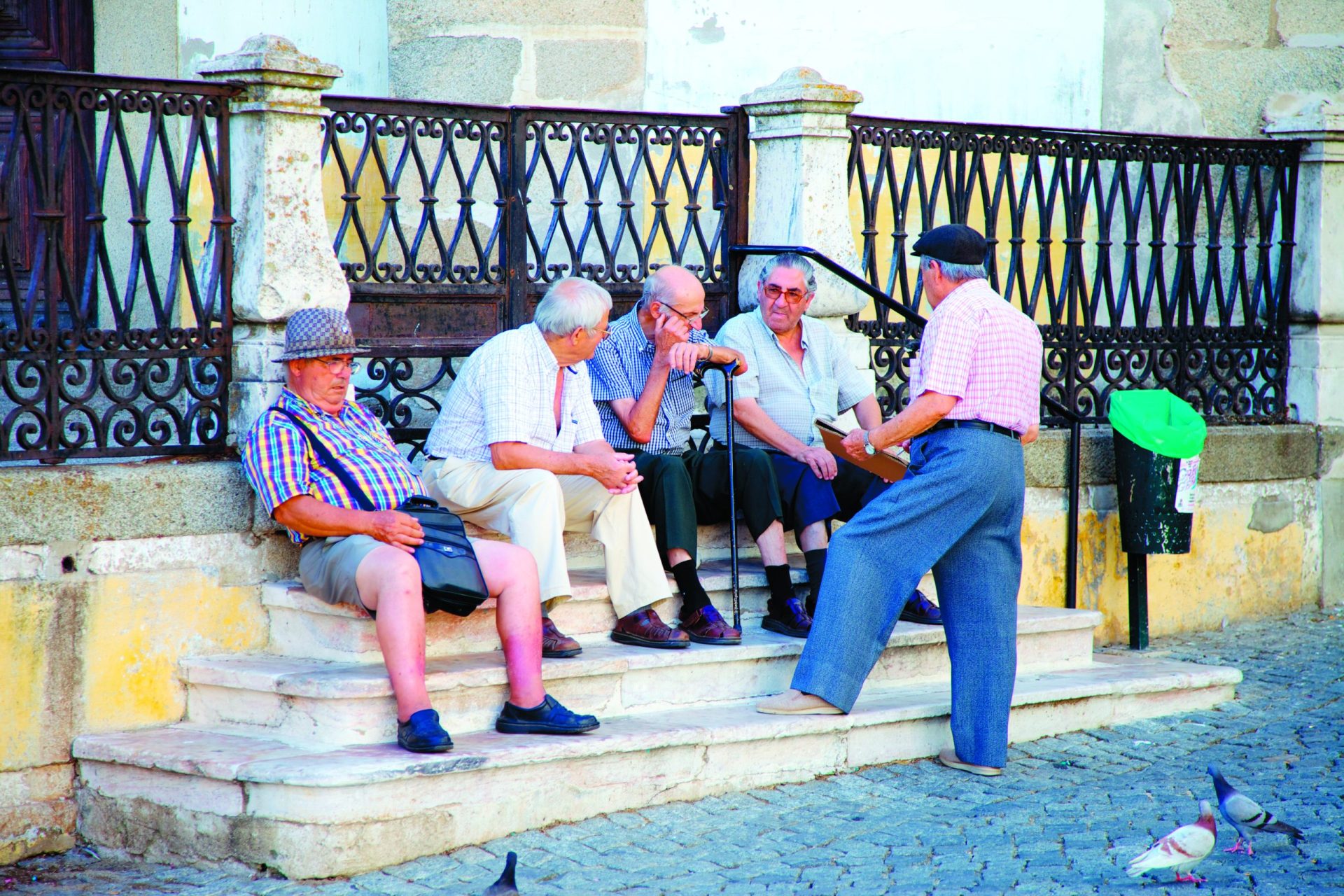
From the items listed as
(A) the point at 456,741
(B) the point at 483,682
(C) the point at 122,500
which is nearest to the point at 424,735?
(A) the point at 456,741

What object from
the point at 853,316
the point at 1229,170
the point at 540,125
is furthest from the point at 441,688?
the point at 1229,170

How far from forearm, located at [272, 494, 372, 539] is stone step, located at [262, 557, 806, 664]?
295 mm

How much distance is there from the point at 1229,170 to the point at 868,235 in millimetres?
2320

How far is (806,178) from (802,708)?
2.41m

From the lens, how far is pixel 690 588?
577cm

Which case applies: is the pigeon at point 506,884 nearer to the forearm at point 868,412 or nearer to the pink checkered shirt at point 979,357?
the pink checkered shirt at point 979,357

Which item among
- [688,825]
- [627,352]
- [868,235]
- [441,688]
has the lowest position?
[688,825]

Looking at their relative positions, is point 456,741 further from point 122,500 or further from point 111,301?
point 111,301

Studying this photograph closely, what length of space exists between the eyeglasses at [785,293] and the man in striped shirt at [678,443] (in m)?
0.31

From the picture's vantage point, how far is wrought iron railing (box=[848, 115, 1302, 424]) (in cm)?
732

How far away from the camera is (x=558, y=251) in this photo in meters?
8.33

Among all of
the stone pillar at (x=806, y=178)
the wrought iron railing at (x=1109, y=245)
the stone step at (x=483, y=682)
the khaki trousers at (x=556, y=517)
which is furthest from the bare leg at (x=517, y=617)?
the wrought iron railing at (x=1109, y=245)

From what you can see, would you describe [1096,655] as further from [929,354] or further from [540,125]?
[540,125]

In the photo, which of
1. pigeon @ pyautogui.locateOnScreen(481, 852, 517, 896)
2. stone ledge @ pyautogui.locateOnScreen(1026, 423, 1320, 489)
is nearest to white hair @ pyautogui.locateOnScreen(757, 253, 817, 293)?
stone ledge @ pyautogui.locateOnScreen(1026, 423, 1320, 489)
